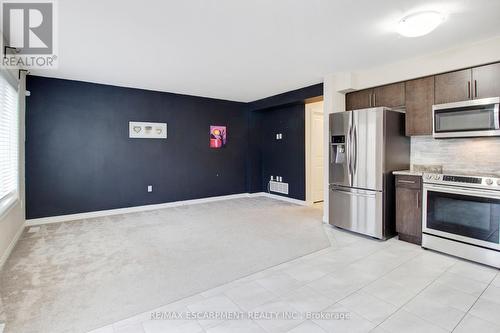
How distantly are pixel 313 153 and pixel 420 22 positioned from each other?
387 cm

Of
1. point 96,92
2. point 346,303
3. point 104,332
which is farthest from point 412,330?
point 96,92

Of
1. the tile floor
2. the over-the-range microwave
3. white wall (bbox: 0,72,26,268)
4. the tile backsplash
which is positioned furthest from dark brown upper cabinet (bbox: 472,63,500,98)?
white wall (bbox: 0,72,26,268)

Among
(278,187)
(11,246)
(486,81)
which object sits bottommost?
(11,246)

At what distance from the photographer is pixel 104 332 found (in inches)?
71.1

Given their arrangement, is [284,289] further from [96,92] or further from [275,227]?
[96,92]

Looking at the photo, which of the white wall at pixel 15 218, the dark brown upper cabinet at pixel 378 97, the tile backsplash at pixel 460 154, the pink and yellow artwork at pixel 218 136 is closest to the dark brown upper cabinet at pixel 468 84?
the dark brown upper cabinet at pixel 378 97

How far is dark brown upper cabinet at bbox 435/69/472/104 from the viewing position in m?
3.11

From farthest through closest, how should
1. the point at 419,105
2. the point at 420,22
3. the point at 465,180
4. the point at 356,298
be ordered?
the point at 419,105 < the point at 465,180 < the point at 420,22 < the point at 356,298

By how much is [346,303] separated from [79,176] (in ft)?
15.6

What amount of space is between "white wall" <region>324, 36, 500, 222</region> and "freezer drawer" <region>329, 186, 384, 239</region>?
0.95 ft

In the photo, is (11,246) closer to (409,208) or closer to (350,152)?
(350,152)

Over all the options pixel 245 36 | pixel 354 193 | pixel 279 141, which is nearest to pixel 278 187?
pixel 279 141

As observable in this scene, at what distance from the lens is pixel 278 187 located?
6727mm

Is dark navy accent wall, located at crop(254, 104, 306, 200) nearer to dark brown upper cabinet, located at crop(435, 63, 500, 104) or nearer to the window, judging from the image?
dark brown upper cabinet, located at crop(435, 63, 500, 104)
